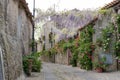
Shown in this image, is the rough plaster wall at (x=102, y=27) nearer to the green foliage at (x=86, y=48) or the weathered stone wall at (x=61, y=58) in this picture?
the green foliage at (x=86, y=48)

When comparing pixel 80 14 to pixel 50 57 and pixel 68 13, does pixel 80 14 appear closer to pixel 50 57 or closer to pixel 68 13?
pixel 68 13

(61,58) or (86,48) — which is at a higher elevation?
(86,48)

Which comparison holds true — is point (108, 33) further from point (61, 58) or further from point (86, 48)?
point (61, 58)

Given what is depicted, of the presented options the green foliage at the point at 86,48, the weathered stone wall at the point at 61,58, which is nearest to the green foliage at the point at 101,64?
the green foliage at the point at 86,48

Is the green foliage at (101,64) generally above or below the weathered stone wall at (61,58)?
below

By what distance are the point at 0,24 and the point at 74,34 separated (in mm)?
17235

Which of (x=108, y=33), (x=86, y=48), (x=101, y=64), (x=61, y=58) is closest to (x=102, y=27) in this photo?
(x=108, y=33)

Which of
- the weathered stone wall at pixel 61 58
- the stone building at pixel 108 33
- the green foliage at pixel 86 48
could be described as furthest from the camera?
the weathered stone wall at pixel 61 58

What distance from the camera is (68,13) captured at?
21578mm

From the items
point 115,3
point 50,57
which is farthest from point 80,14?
point 50,57

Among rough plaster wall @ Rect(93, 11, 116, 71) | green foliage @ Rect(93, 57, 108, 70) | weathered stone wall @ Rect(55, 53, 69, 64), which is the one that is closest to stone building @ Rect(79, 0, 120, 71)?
rough plaster wall @ Rect(93, 11, 116, 71)

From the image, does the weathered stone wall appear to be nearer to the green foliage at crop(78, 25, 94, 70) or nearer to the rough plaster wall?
the green foliage at crop(78, 25, 94, 70)

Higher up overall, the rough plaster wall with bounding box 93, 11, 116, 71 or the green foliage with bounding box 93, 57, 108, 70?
the rough plaster wall with bounding box 93, 11, 116, 71

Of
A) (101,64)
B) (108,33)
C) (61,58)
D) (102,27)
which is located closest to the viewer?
(108,33)
